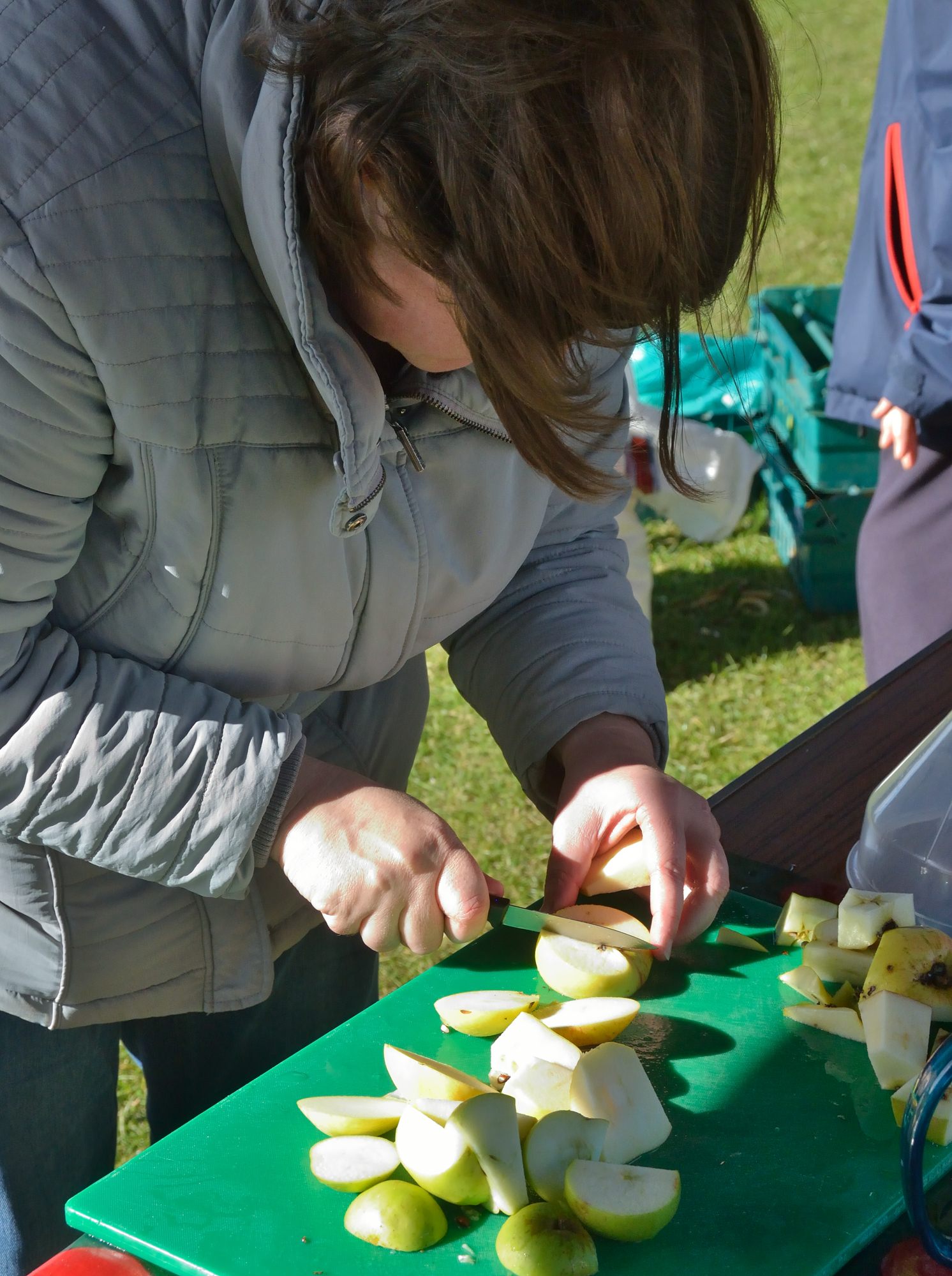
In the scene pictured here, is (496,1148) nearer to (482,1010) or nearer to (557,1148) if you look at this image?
(557,1148)

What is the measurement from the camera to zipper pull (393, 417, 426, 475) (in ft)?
3.48

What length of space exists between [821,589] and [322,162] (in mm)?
3207

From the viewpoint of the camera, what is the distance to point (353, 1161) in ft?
3.10

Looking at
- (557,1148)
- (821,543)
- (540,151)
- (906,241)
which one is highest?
(540,151)

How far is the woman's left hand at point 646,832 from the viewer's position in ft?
3.78

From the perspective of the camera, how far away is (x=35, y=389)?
90cm

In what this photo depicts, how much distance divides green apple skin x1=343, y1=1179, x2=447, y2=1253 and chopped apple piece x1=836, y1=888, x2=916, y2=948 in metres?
0.43

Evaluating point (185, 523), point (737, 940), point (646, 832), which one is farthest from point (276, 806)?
point (737, 940)

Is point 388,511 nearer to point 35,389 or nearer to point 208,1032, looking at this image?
point 35,389

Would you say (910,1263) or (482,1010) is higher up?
(482,1010)

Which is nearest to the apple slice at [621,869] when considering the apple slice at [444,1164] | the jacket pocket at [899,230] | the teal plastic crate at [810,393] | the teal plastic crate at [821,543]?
the apple slice at [444,1164]

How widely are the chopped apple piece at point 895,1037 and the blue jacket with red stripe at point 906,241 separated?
1.30 meters

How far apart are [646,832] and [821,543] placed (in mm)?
2745

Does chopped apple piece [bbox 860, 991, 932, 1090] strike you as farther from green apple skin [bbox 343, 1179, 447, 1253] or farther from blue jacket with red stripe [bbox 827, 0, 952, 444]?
blue jacket with red stripe [bbox 827, 0, 952, 444]
